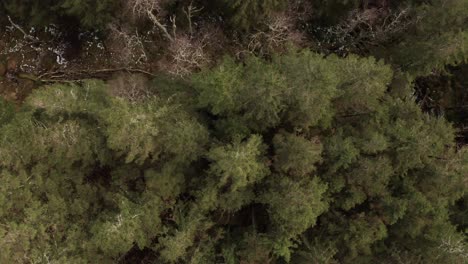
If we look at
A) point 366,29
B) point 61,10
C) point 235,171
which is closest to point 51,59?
point 61,10

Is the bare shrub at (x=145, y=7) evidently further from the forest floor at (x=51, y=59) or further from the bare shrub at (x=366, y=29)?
the bare shrub at (x=366, y=29)

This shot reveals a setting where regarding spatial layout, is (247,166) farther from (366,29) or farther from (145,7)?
(366,29)

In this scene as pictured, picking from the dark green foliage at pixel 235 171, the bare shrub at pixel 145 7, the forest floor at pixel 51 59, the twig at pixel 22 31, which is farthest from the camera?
the forest floor at pixel 51 59

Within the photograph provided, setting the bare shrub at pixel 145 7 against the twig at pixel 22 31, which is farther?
the twig at pixel 22 31

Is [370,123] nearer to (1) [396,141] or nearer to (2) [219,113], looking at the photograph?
(1) [396,141]

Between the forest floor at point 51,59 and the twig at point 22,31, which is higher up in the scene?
the twig at point 22,31

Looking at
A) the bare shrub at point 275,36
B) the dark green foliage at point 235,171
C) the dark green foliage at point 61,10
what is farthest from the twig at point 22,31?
the bare shrub at point 275,36

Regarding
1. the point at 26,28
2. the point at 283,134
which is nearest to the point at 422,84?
the point at 283,134

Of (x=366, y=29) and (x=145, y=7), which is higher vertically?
(x=145, y=7)
